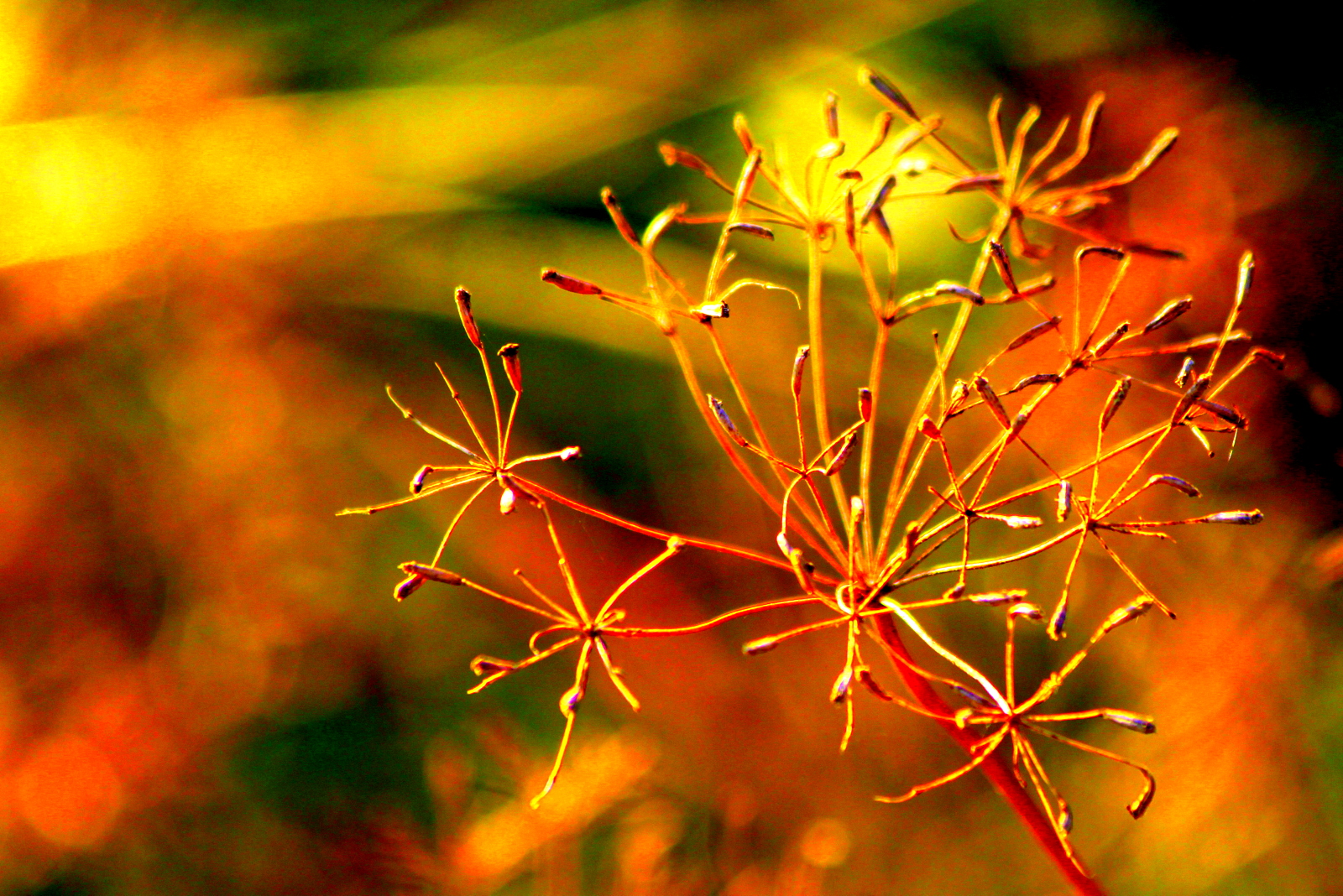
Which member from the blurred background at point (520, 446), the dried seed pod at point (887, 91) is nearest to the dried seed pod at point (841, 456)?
the dried seed pod at point (887, 91)

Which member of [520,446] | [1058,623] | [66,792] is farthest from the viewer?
[520,446]

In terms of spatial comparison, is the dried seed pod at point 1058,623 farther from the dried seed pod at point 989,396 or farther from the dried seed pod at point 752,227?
the dried seed pod at point 752,227

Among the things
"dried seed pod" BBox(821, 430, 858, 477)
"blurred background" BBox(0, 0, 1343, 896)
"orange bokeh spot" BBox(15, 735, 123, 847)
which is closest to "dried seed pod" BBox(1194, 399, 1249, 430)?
"dried seed pod" BBox(821, 430, 858, 477)

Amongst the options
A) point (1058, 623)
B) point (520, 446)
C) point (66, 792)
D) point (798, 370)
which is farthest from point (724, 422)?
point (66, 792)

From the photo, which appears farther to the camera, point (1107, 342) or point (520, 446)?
point (520, 446)

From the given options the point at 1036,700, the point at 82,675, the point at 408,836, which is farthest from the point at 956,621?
the point at 82,675

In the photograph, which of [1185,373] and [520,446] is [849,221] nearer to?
[1185,373]

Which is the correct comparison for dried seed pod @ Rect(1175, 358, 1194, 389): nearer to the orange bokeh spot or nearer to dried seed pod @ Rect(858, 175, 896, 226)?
dried seed pod @ Rect(858, 175, 896, 226)
